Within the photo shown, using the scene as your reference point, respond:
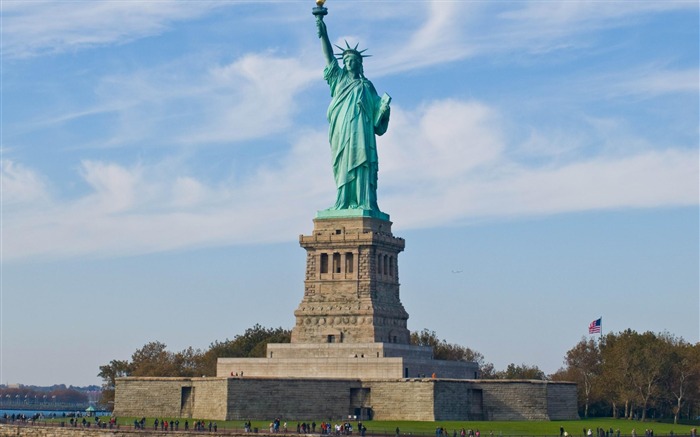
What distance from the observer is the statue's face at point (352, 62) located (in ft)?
236

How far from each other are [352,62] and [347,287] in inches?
513

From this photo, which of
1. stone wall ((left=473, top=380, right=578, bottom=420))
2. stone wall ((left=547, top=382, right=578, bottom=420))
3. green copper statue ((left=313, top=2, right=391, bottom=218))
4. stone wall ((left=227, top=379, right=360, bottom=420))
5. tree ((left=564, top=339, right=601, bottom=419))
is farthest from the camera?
tree ((left=564, top=339, right=601, bottom=419))

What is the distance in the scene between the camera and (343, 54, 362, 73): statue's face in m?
71.8

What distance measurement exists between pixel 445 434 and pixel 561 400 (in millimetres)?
13479

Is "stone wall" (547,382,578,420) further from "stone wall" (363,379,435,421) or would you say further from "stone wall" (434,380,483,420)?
"stone wall" (363,379,435,421)

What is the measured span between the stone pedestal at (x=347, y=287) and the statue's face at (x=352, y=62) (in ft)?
28.8

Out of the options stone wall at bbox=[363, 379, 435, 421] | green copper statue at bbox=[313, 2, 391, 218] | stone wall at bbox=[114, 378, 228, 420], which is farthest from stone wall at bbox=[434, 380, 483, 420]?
green copper statue at bbox=[313, 2, 391, 218]

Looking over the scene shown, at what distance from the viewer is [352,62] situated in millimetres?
71875

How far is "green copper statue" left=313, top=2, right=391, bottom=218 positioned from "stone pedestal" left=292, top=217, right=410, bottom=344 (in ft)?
4.35

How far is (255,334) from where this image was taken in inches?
3533

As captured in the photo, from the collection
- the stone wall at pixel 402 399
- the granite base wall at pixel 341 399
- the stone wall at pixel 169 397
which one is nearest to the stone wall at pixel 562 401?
the granite base wall at pixel 341 399

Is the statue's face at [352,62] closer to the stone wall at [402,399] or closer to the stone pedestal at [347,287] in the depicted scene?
the stone pedestal at [347,287]

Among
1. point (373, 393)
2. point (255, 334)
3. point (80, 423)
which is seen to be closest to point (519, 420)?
point (373, 393)

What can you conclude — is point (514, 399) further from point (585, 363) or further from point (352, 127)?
point (585, 363)
